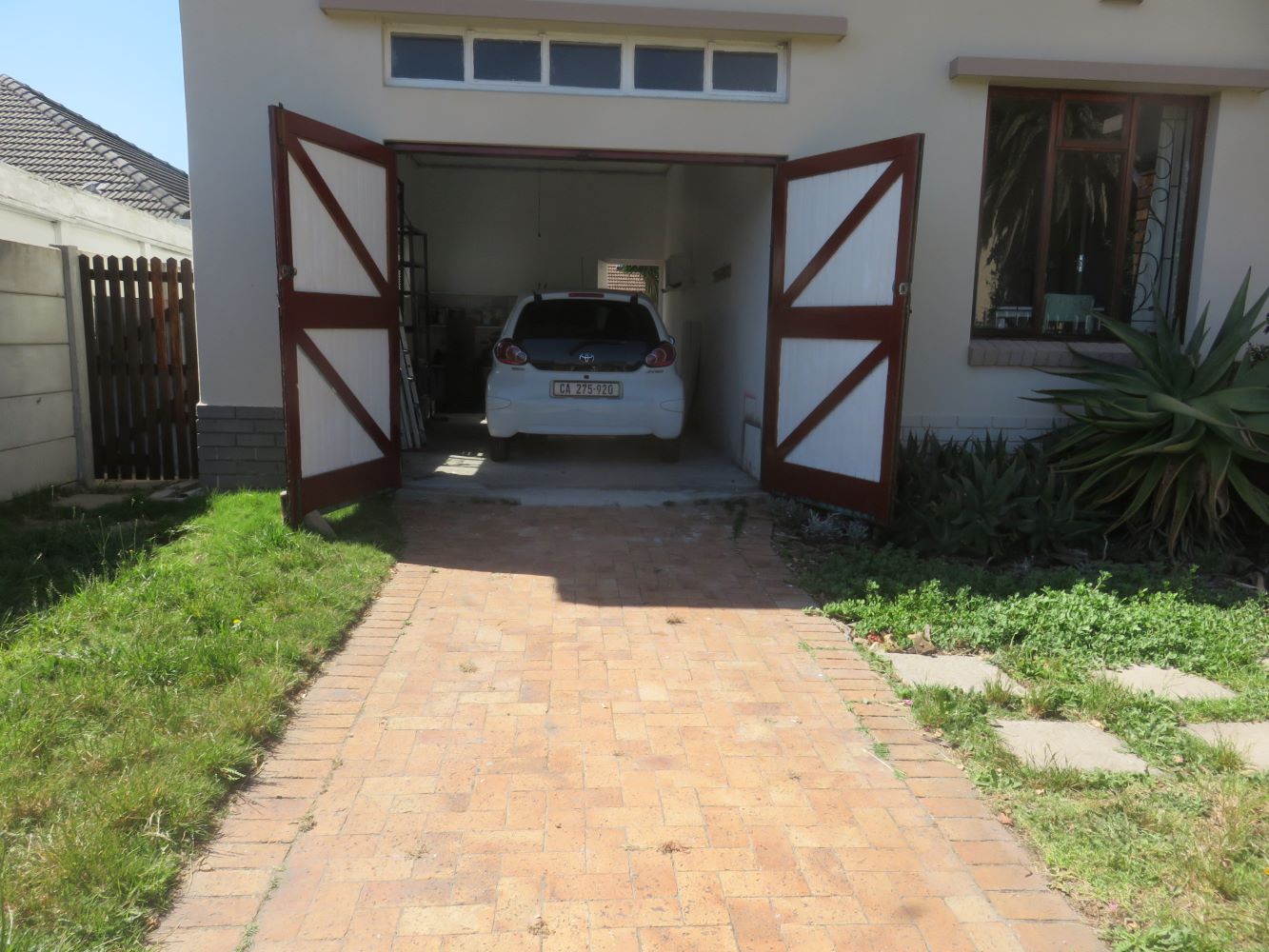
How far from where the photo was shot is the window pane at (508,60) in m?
6.93

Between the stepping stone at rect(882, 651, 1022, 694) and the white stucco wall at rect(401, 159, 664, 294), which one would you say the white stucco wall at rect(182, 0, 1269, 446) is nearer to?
the stepping stone at rect(882, 651, 1022, 694)

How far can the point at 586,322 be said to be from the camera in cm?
853

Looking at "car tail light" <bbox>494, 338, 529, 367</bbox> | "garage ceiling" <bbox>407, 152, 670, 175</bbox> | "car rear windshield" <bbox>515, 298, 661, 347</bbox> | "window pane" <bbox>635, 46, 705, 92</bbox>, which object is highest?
"garage ceiling" <bbox>407, 152, 670, 175</bbox>

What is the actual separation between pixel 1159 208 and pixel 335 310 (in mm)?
6705

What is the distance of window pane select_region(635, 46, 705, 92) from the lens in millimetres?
7039

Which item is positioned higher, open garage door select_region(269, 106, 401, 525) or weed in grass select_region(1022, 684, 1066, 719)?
open garage door select_region(269, 106, 401, 525)

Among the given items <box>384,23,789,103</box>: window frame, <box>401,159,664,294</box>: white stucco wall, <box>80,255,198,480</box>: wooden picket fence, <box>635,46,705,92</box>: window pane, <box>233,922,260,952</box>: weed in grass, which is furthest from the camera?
<box>401,159,664,294</box>: white stucco wall

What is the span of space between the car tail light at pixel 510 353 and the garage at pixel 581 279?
1.02 m

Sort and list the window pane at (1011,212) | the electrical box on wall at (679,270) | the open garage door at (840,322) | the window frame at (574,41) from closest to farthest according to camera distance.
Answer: the open garage door at (840,322) → the window frame at (574,41) → the window pane at (1011,212) → the electrical box on wall at (679,270)

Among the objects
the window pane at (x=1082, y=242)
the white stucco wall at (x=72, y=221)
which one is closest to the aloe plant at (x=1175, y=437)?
the window pane at (x=1082, y=242)

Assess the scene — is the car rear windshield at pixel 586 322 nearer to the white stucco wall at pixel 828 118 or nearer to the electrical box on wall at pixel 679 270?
the white stucco wall at pixel 828 118

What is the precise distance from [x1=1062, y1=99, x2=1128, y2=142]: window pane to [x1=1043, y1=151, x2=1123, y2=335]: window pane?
14cm

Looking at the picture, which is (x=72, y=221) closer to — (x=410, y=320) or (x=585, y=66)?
(x=410, y=320)

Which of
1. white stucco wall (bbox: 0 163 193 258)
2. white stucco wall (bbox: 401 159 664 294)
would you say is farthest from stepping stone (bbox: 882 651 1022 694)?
white stucco wall (bbox: 401 159 664 294)
